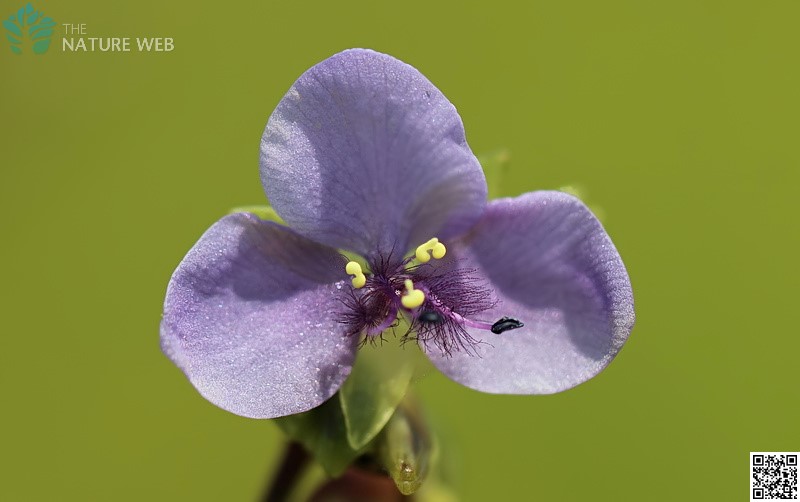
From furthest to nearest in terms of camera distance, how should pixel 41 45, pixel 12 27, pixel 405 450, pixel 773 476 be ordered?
pixel 41 45 < pixel 12 27 < pixel 773 476 < pixel 405 450

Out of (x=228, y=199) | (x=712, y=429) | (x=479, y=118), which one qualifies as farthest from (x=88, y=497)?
(x=712, y=429)

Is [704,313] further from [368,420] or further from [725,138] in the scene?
[368,420]

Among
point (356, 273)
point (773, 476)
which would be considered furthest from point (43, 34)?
point (773, 476)

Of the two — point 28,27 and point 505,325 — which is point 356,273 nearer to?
point 505,325

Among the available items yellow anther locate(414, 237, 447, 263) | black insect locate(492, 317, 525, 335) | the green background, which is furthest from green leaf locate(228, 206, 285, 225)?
the green background

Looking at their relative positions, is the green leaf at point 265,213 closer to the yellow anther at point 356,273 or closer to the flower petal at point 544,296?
the yellow anther at point 356,273

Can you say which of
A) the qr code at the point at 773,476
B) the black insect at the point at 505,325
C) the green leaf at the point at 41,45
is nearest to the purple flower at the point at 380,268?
the black insect at the point at 505,325
